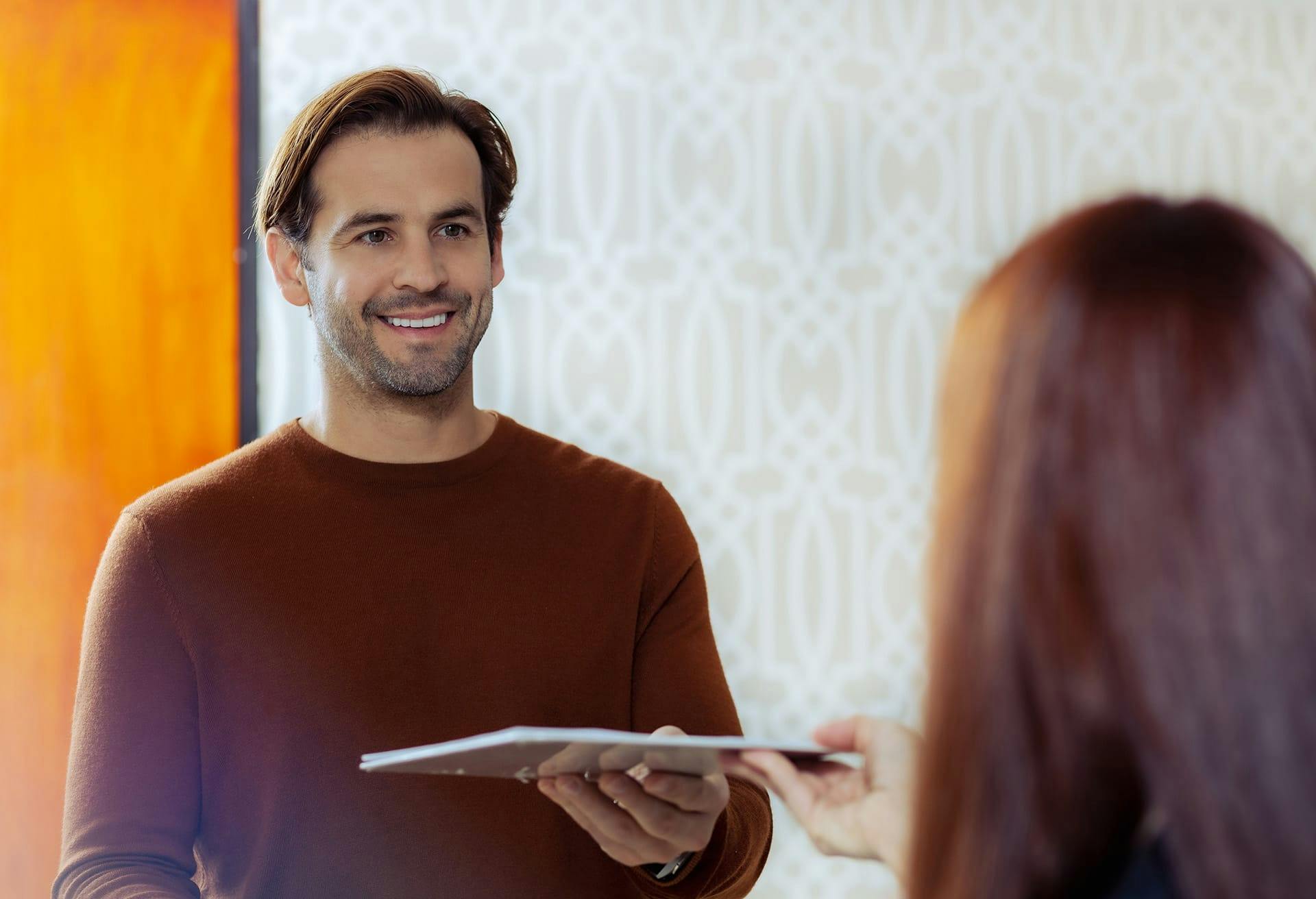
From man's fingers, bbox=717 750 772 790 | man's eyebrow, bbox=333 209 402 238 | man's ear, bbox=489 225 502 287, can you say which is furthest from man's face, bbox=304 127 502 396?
man's fingers, bbox=717 750 772 790

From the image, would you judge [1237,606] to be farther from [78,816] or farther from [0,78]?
[0,78]

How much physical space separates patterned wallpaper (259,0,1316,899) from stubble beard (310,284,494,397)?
57cm

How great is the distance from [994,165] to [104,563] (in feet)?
6.64

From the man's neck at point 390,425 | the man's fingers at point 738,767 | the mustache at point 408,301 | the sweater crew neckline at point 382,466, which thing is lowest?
the man's fingers at point 738,767

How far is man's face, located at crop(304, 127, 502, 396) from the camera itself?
182cm

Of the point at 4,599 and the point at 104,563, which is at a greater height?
the point at 104,563

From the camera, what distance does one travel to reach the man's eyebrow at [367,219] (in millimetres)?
1823

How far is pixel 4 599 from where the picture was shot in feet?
7.23

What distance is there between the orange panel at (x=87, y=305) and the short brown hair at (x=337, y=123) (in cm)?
43

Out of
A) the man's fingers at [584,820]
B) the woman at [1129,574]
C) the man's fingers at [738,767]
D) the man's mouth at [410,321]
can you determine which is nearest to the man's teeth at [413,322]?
the man's mouth at [410,321]

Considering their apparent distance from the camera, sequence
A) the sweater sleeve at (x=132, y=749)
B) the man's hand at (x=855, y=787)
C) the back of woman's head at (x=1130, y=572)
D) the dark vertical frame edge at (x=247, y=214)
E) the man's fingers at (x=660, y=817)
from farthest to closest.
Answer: the dark vertical frame edge at (x=247, y=214), the sweater sleeve at (x=132, y=749), the man's fingers at (x=660, y=817), the man's hand at (x=855, y=787), the back of woman's head at (x=1130, y=572)

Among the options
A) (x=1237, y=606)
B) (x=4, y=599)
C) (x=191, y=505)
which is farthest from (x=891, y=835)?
(x=4, y=599)

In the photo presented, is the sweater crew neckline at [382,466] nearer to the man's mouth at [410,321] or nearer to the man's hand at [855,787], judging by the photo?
the man's mouth at [410,321]

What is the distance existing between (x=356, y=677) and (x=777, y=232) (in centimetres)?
138
